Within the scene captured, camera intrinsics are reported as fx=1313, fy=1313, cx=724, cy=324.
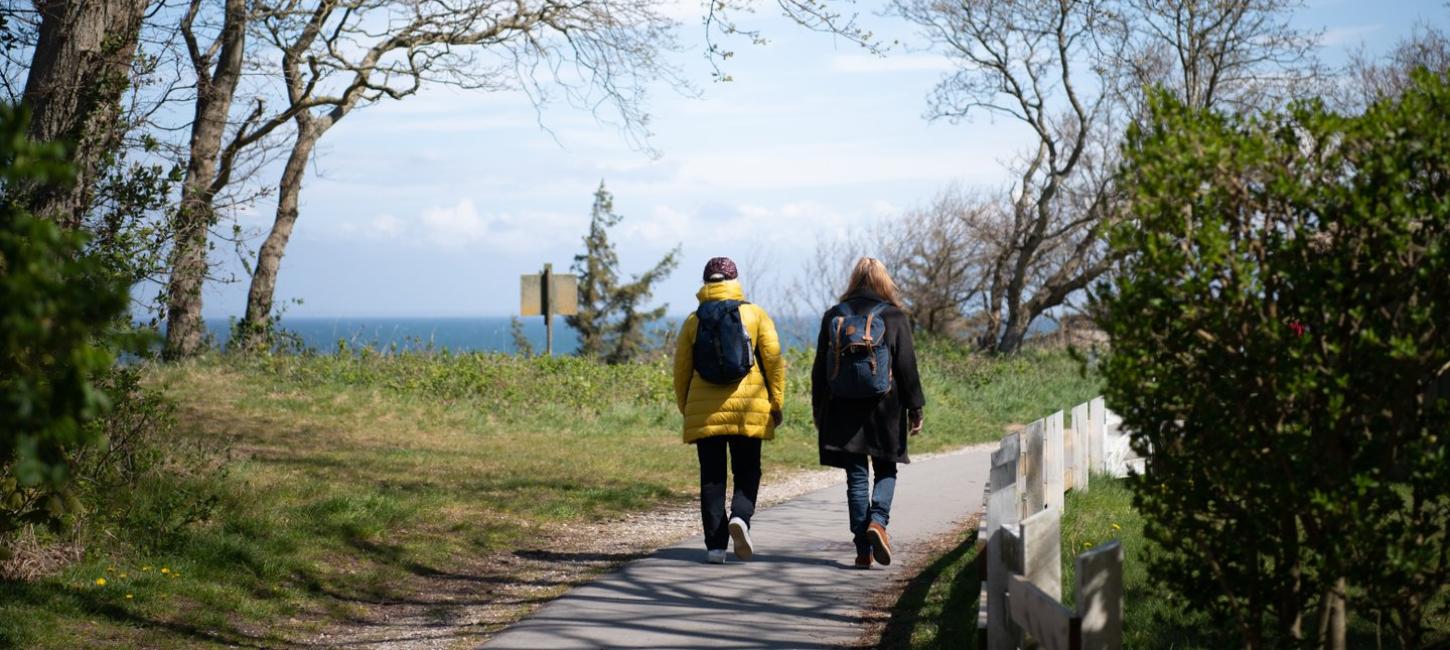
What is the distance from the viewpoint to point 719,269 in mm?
8289

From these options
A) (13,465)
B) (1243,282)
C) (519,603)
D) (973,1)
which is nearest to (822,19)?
(519,603)

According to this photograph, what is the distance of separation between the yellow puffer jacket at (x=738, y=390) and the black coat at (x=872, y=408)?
0.31m

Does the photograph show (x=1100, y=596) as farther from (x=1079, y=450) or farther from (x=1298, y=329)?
(x=1079, y=450)

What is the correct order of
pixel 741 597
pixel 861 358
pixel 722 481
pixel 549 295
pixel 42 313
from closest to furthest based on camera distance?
1. pixel 42 313
2. pixel 741 597
3. pixel 861 358
4. pixel 722 481
5. pixel 549 295

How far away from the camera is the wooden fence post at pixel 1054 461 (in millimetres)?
9375

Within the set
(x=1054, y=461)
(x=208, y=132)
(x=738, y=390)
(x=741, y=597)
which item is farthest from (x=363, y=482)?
(x=208, y=132)

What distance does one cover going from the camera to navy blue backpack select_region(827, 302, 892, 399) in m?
7.89

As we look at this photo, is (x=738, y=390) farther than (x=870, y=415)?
Yes

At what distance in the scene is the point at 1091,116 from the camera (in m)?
27.0

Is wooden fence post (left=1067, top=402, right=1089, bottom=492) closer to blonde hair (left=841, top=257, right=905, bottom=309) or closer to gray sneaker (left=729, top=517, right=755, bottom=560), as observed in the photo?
blonde hair (left=841, top=257, right=905, bottom=309)

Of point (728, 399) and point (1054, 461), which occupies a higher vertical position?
point (728, 399)

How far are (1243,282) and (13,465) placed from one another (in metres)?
6.35

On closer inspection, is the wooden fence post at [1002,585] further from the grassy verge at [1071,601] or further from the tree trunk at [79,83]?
the tree trunk at [79,83]

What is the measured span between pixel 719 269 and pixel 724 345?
1.69ft
